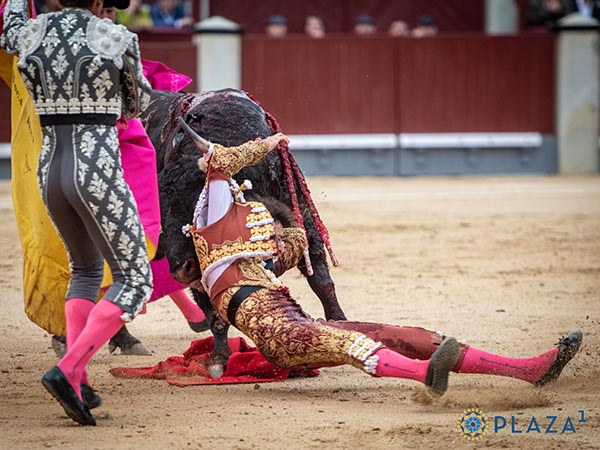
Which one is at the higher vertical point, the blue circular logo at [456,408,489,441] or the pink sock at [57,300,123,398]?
the pink sock at [57,300,123,398]

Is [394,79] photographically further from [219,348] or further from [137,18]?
[219,348]

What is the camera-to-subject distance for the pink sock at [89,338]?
124 inches

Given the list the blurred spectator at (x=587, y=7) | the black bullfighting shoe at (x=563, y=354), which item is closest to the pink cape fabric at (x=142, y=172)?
the black bullfighting shoe at (x=563, y=354)

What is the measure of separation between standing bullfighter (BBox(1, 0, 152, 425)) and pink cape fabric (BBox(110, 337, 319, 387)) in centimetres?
71

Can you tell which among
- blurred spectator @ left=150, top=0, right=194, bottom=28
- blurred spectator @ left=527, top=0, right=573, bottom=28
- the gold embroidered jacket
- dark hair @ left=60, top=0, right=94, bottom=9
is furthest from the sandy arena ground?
blurred spectator @ left=527, top=0, right=573, bottom=28

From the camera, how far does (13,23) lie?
3.29 metres

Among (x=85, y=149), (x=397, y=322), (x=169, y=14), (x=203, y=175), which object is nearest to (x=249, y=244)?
(x=203, y=175)

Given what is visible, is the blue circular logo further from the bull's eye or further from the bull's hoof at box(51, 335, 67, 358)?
the bull's hoof at box(51, 335, 67, 358)

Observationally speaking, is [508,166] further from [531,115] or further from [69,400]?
[69,400]

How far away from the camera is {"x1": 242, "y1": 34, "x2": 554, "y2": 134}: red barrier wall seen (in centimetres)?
1155

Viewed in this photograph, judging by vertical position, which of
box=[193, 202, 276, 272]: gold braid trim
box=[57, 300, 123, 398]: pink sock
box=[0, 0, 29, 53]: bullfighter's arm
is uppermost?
box=[0, 0, 29, 53]: bullfighter's arm

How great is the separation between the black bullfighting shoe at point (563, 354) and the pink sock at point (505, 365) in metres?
0.01

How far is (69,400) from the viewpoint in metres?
3.14

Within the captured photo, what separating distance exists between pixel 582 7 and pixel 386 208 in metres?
4.84
